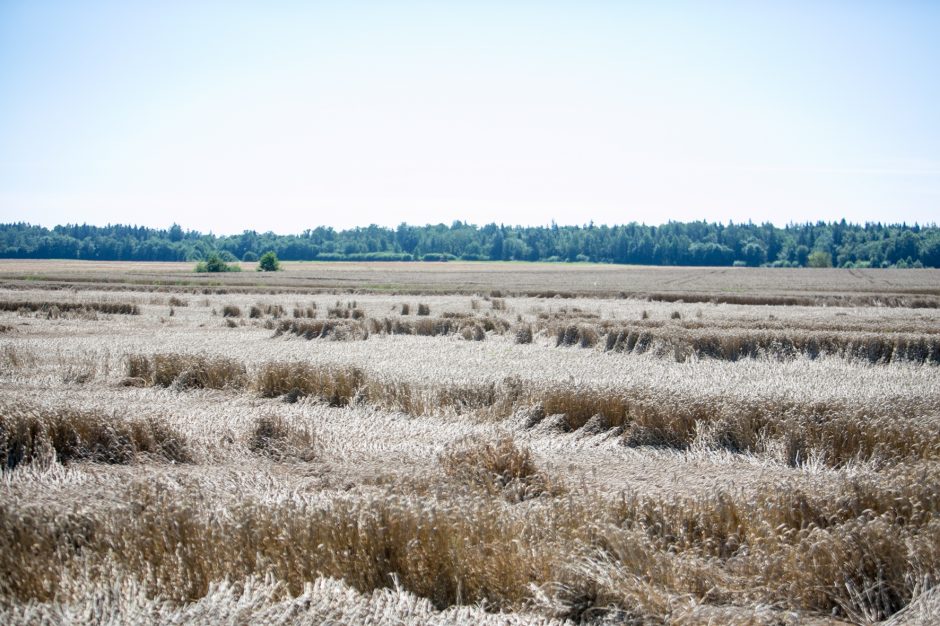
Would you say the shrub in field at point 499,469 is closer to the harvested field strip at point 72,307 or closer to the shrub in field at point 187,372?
the shrub in field at point 187,372

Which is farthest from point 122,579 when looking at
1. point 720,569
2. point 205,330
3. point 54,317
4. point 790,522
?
point 54,317

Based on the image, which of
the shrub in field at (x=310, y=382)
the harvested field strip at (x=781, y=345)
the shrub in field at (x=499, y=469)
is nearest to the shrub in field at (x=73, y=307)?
the shrub in field at (x=310, y=382)

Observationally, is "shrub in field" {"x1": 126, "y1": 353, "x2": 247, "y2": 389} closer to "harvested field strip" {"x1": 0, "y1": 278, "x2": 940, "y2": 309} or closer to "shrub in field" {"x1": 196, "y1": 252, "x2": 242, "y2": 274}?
"harvested field strip" {"x1": 0, "y1": 278, "x2": 940, "y2": 309}

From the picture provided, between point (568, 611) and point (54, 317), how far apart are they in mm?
31041

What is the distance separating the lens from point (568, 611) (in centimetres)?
568

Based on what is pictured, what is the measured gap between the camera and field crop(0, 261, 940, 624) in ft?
19.1

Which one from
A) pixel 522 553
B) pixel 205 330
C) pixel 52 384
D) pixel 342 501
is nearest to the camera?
pixel 522 553

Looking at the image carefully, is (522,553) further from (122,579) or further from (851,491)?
(851,491)

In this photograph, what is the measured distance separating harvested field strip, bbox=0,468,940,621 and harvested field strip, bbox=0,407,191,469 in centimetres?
290

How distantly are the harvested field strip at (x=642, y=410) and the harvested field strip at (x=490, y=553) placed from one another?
10.5 feet

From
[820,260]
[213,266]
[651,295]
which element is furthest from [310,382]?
[820,260]

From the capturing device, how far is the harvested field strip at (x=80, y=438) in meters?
9.83

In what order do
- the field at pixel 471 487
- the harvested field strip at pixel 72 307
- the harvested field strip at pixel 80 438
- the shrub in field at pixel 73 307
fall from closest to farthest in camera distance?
the field at pixel 471 487 → the harvested field strip at pixel 80 438 → the shrub in field at pixel 73 307 → the harvested field strip at pixel 72 307

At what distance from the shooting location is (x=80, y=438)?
33.5 ft
